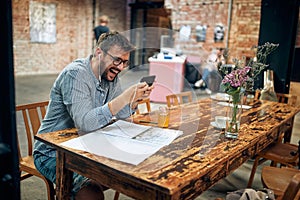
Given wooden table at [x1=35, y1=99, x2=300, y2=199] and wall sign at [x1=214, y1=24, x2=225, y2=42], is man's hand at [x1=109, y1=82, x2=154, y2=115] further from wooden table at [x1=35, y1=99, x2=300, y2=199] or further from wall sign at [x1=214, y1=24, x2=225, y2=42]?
wall sign at [x1=214, y1=24, x2=225, y2=42]

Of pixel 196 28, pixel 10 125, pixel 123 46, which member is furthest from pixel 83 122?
pixel 196 28

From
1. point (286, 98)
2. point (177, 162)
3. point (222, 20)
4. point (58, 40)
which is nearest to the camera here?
point (177, 162)

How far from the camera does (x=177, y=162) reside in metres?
1.36

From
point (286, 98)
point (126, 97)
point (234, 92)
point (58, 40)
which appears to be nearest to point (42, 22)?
point (58, 40)

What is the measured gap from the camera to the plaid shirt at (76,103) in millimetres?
1625

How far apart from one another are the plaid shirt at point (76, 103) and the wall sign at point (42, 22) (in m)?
7.63

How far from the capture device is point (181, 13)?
8.10 meters

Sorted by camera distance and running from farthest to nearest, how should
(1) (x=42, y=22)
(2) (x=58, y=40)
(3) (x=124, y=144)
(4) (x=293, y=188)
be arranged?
(2) (x=58, y=40) < (1) (x=42, y=22) < (3) (x=124, y=144) < (4) (x=293, y=188)

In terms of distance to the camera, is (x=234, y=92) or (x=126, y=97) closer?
(x=126, y=97)

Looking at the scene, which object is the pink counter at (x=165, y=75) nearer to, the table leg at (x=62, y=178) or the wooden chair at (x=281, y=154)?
the wooden chair at (x=281, y=154)

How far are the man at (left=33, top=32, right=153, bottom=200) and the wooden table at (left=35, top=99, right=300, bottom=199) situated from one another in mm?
102

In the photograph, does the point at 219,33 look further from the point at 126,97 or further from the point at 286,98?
the point at 126,97

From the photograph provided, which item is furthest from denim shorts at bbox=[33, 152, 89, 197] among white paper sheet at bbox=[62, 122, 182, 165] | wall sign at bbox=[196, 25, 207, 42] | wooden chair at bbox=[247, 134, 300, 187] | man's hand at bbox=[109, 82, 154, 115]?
wall sign at bbox=[196, 25, 207, 42]

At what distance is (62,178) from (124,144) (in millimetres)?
361
